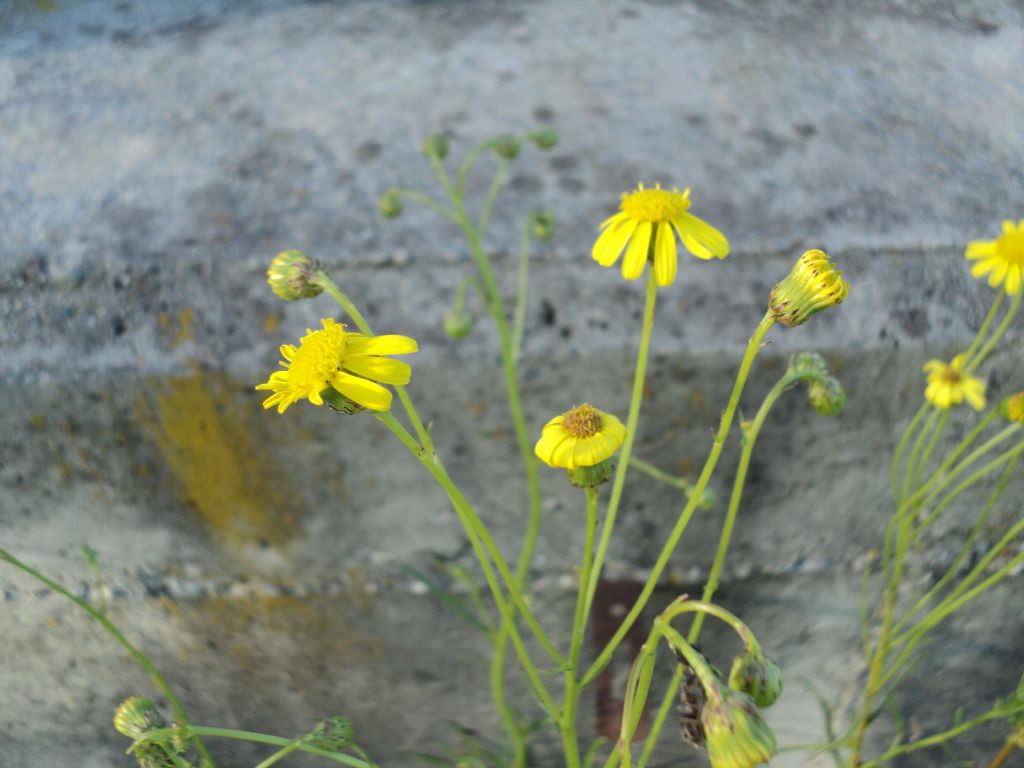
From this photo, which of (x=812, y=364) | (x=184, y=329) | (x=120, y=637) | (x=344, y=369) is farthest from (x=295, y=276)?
(x=812, y=364)

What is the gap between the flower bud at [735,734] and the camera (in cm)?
62

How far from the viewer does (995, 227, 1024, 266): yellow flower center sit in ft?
3.12

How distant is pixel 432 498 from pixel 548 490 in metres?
0.15

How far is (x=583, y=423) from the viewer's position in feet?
2.27

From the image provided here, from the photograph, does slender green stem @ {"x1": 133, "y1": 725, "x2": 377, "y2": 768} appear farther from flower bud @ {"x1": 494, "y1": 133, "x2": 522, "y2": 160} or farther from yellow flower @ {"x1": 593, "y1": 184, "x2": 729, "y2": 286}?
flower bud @ {"x1": 494, "y1": 133, "x2": 522, "y2": 160}

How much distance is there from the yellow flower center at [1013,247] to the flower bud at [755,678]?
22.0 inches

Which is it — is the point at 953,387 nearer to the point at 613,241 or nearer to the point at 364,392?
the point at 613,241

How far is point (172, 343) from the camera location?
1.05 m

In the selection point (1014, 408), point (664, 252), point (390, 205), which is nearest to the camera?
point (664, 252)

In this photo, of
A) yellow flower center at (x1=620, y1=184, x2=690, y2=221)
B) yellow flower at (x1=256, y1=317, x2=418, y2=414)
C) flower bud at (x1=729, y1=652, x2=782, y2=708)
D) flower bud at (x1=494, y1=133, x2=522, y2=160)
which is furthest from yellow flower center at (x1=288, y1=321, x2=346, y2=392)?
flower bud at (x1=494, y1=133, x2=522, y2=160)

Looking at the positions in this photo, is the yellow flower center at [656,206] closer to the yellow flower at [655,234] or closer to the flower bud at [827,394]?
the yellow flower at [655,234]

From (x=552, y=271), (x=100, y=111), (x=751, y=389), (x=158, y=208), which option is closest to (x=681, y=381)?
(x=751, y=389)

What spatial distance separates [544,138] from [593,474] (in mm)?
589

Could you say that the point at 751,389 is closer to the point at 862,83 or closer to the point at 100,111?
the point at 862,83
